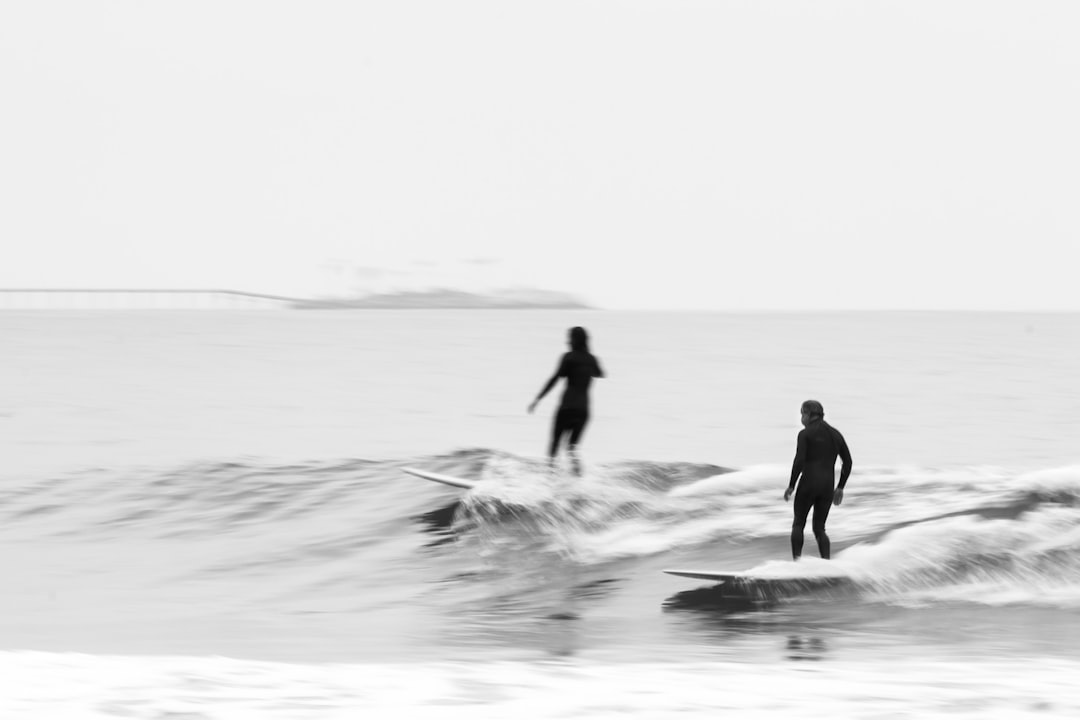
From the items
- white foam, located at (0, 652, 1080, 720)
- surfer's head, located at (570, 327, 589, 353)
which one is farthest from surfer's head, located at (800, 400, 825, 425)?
surfer's head, located at (570, 327, 589, 353)

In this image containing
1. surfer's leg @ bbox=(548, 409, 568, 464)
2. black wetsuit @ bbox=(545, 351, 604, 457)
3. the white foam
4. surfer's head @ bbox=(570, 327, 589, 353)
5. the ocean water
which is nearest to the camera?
the white foam

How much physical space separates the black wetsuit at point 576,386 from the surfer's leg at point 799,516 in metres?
4.86

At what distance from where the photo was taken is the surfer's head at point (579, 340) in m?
16.4

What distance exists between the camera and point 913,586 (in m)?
12.1

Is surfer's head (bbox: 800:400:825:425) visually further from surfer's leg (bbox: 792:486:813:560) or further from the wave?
the wave

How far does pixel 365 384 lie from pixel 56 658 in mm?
63759

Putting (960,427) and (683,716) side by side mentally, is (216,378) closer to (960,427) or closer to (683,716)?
(960,427)

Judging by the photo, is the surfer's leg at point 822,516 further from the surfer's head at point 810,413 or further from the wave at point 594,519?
the surfer's head at point 810,413

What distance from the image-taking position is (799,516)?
11719 millimetres

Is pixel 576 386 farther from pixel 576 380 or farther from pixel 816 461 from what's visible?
pixel 816 461

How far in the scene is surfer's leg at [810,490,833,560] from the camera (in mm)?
11571

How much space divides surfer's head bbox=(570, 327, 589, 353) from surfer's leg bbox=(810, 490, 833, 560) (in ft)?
16.6

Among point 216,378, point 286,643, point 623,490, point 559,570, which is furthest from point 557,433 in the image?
point 216,378

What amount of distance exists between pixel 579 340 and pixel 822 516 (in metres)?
5.35
